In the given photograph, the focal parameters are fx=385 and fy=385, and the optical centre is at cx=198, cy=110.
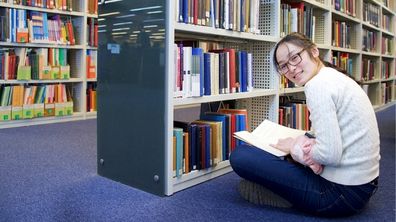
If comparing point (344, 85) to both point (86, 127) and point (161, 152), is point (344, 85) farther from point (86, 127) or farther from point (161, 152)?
point (86, 127)

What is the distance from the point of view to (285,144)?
1.58 metres

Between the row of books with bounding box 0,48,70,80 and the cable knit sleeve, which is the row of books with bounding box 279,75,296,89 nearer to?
the cable knit sleeve

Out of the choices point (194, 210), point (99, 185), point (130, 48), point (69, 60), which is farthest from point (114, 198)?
point (69, 60)

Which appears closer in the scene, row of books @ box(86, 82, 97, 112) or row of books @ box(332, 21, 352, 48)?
row of books @ box(332, 21, 352, 48)

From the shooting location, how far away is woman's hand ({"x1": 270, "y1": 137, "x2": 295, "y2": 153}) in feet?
5.10

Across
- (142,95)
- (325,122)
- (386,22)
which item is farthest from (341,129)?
(386,22)

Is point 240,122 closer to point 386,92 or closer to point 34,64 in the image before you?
point 34,64

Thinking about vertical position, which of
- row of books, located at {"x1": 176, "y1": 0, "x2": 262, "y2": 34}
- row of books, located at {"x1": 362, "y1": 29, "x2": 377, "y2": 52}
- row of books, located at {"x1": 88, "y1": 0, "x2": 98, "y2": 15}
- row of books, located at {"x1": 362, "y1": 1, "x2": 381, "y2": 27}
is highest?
row of books, located at {"x1": 362, "y1": 1, "x2": 381, "y2": 27}

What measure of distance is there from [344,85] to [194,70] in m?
0.78

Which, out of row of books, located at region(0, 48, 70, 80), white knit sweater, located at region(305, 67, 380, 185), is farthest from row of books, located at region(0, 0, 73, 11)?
white knit sweater, located at region(305, 67, 380, 185)

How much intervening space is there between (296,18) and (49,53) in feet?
7.90

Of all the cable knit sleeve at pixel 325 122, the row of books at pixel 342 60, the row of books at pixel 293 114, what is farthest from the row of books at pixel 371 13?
the cable knit sleeve at pixel 325 122

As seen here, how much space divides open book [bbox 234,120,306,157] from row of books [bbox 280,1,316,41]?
1.14m

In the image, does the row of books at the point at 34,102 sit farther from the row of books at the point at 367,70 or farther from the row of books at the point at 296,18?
the row of books at the point at 367,70
